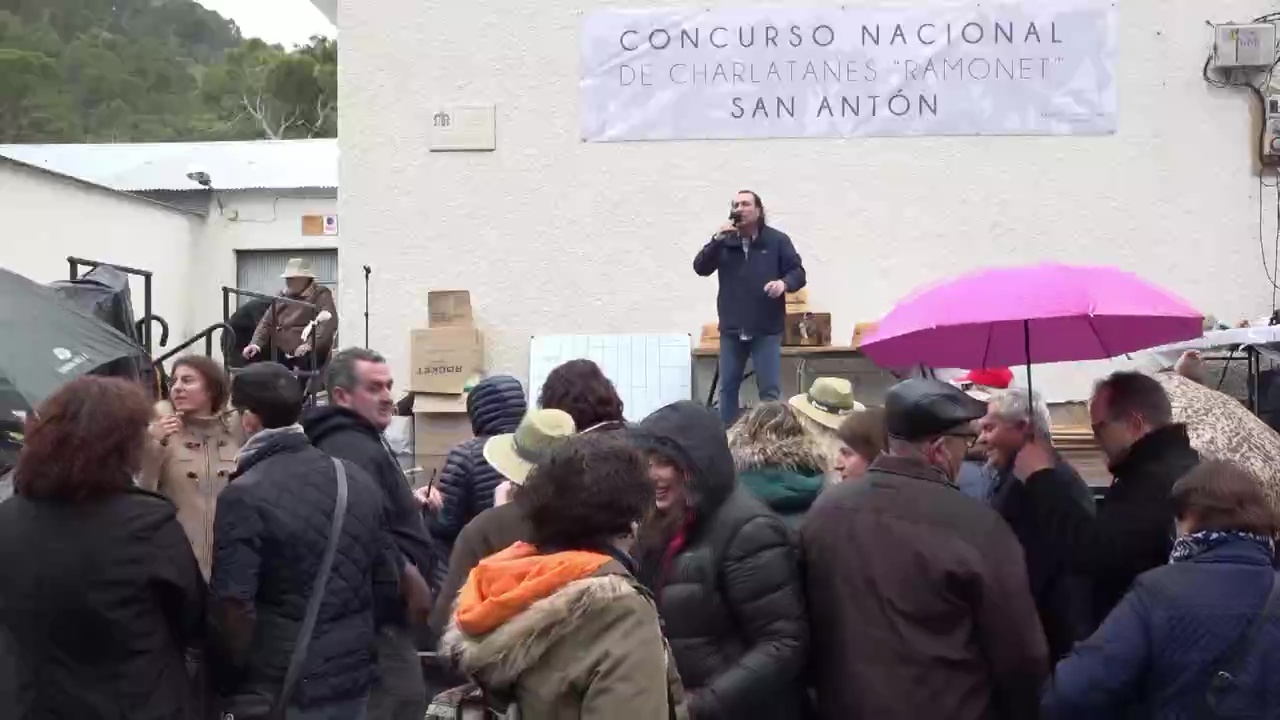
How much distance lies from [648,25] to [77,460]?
730 cm

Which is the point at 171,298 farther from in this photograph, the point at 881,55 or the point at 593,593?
the point at 593,593

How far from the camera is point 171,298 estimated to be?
60.0 ft

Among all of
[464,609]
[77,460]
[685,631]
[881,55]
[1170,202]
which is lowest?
[685,631]

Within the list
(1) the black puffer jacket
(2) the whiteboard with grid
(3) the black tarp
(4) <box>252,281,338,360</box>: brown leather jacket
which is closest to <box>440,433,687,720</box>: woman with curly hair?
(1) the black puffer jacket

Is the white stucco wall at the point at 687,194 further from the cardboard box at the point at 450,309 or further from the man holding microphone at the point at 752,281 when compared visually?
the man holding microphone at the point at 752,281

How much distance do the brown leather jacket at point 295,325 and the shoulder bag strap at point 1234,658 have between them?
26.0ft

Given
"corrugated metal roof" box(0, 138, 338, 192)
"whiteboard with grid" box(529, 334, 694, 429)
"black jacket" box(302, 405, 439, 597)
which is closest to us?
"black jacket" box(302, 405, 439, 597)

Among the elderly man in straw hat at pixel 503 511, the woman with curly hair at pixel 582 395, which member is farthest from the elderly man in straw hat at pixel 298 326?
the elderly man in straw hat at pixel 503 511

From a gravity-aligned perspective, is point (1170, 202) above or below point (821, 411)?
above

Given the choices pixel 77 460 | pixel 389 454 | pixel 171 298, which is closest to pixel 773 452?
pixel 389 454

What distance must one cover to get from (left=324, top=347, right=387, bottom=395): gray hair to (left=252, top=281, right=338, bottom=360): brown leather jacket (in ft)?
18.2

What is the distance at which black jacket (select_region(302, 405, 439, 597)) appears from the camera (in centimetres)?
423

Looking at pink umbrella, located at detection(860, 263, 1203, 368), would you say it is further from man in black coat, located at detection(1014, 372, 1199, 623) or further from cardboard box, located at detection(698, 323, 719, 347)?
cardboard box, located at detection(698, 323, 719, 347)

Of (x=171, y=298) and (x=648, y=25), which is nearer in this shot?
(x=648, y=25)
